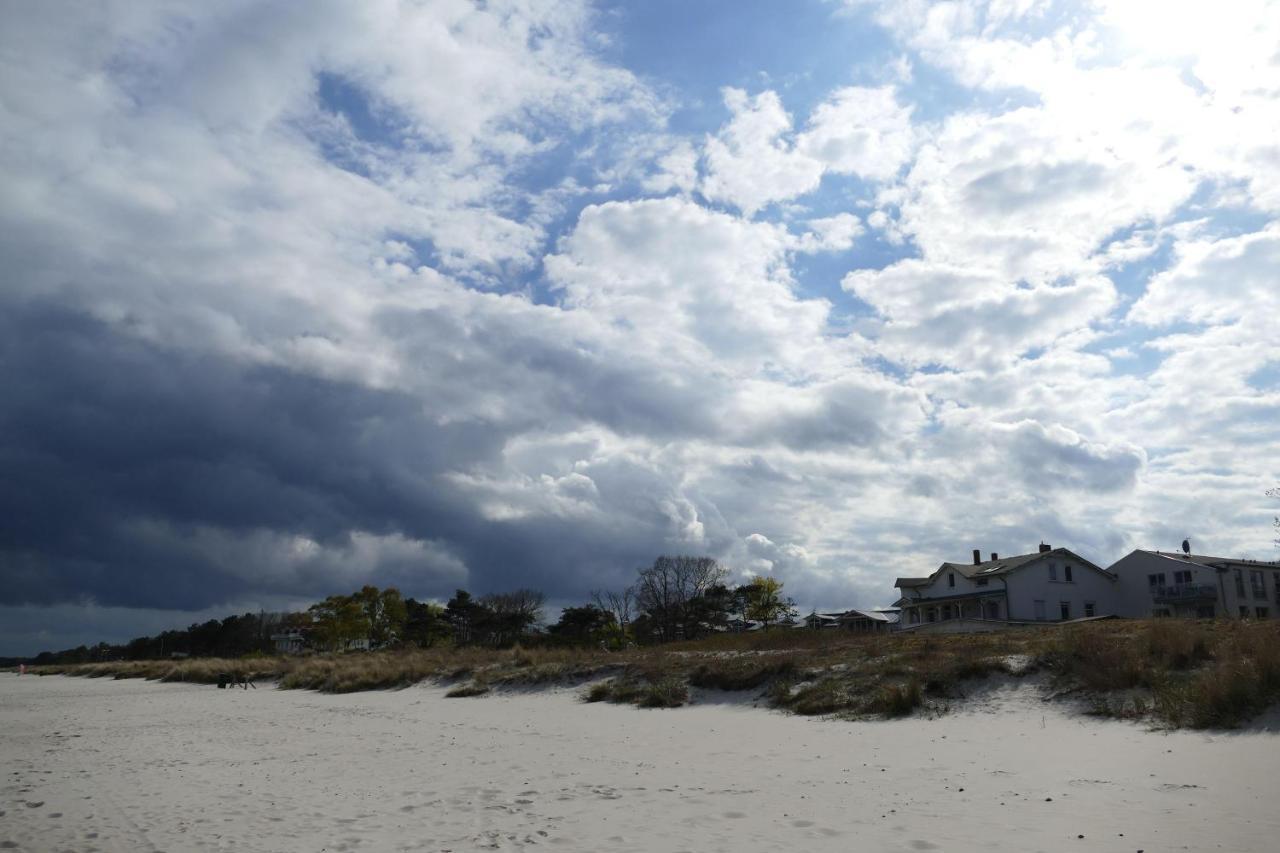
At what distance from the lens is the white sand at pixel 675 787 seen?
839 cm

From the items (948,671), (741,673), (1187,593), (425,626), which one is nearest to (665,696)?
(741,673)

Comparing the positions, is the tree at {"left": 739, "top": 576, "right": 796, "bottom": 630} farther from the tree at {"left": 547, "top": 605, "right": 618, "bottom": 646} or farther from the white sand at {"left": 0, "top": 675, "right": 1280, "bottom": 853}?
the white sand at {"left": 0, "top": 675, "right": 1280, "bottom": 853}

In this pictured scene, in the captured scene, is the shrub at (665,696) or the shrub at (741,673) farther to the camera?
the shrub at (665,696)

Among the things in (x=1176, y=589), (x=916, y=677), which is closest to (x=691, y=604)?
(x=1176, y=589)

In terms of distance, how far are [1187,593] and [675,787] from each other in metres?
65.2

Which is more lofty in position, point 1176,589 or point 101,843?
point 1176,589

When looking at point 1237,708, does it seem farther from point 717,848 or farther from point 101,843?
point 101,843

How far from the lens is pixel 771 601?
241 ft

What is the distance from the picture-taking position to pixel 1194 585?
6250 cm

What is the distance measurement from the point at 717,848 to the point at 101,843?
20.2ft

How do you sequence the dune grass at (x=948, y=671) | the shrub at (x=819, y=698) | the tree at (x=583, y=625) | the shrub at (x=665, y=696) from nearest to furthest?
the dune grass at (x=948, y=671), the shrub at (x=819, y=698), the shrub at (x=665, y=696), the tree at (x=583, y=625)

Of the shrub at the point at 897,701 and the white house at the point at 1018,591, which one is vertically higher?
the white house at the point at 1018,591

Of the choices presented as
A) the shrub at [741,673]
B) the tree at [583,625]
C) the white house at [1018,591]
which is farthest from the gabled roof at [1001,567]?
the shrub at [741,673]

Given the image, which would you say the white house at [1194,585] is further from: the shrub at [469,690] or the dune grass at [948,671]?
the shrub at [469,690]
